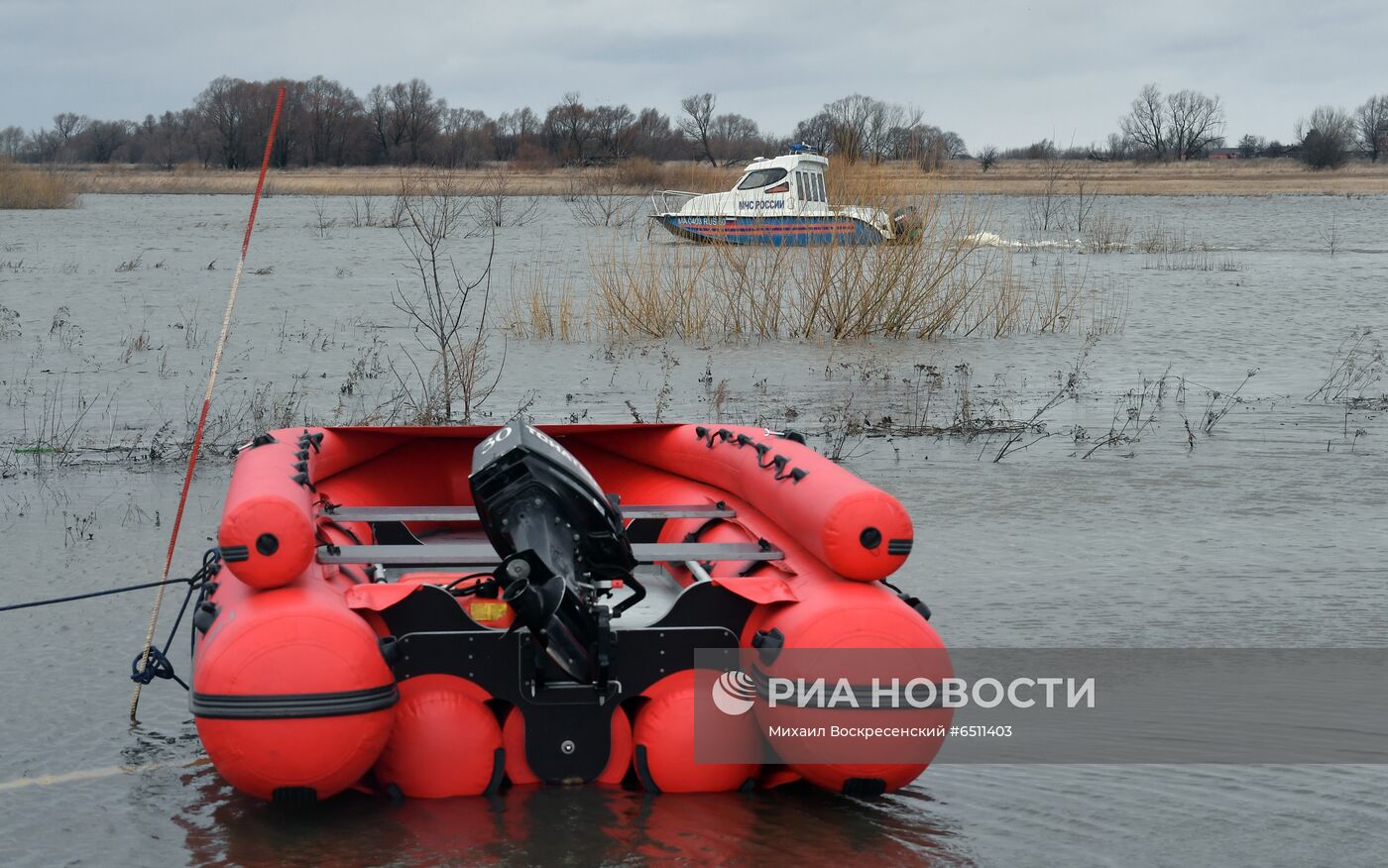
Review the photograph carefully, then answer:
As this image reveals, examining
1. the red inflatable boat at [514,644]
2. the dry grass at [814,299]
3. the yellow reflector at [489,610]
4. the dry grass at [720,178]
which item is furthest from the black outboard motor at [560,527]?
the dry grass at [720,178]

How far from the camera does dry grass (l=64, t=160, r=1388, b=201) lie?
127 feet

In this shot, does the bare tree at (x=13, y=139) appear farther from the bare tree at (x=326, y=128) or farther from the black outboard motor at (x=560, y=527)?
the black outboard motor at (x=560, y=527)

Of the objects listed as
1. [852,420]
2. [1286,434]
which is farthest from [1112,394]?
[852,420]

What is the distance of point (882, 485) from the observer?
29.2ft

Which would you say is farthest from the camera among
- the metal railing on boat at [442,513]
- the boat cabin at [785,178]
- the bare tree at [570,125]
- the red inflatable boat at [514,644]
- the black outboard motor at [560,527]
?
the bare tree at [570,125]

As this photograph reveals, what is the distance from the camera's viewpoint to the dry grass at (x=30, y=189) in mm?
36656

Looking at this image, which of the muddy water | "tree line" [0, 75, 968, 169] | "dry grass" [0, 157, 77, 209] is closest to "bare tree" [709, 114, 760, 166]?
"tree line" [0, 75, 968, 169]

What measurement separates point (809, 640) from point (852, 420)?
691cm

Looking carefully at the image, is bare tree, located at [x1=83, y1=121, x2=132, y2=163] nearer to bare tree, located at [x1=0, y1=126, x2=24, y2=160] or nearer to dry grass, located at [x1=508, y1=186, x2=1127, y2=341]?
bare tree, located at [x1=0, y1=126, x2=24, y2=160]

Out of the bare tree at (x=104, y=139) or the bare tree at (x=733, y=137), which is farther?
the bare tree at (x=104, y=139)

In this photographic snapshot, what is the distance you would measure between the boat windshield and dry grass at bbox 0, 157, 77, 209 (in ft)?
70.8

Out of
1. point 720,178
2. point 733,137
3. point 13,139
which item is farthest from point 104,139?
Answer: point 720,178

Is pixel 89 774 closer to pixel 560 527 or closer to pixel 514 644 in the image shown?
pixel 514 644

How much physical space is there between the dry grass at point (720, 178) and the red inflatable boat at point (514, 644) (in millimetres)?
28268
